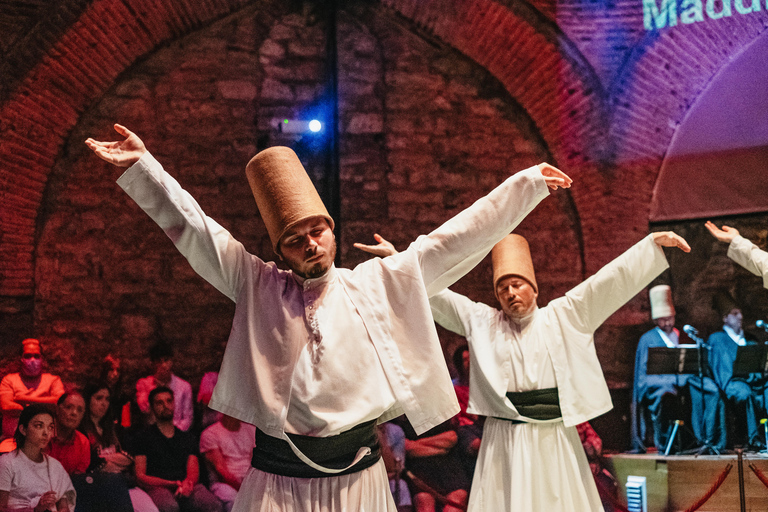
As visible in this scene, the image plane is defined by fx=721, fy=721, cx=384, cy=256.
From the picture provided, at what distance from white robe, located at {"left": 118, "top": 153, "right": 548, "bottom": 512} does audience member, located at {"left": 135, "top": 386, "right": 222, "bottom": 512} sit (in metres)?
3.33

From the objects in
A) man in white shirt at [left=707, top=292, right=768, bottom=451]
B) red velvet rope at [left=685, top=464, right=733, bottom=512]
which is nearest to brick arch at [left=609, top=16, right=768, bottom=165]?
man in white shirt at [left=707, top=292, right=768, bottom=451]

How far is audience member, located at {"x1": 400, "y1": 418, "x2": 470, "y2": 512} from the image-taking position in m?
5.62

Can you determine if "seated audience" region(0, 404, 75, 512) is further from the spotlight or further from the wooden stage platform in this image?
the wooden stage platform

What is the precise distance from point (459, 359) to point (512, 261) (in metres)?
2.02

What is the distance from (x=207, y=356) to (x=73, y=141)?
2.16 m

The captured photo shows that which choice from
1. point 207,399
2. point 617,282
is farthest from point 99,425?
point 617,282

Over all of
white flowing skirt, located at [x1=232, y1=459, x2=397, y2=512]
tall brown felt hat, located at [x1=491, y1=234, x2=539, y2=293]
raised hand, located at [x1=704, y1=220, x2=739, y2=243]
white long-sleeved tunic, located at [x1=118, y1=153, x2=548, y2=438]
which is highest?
raised hand, located at [x1=704, y1=220, x2=739, y2=243]

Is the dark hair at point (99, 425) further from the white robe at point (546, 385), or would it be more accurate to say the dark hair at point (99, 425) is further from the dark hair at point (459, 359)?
the white robe at point (546, 385)

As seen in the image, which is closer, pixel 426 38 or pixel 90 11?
pixel 90 11

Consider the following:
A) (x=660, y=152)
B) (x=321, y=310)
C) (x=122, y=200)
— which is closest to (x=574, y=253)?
(x=660, y=152)

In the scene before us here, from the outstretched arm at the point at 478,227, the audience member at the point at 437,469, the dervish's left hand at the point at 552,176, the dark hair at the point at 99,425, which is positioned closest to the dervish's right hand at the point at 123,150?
the outstretched arm at the point at 478,227

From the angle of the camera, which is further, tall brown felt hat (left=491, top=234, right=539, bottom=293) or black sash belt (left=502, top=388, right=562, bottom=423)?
tall brown felt hat (left=491, top=234, right=539, bottom=293)

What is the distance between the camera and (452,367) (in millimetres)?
6234

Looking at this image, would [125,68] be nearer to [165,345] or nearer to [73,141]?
[73,141]
